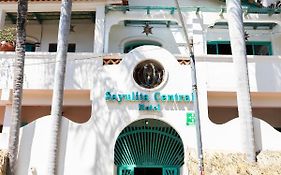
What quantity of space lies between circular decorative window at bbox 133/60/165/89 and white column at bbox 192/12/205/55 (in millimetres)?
2056

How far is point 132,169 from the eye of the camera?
13273mm

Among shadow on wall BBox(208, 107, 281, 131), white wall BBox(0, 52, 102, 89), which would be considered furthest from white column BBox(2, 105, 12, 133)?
shadow on wall BBox(208, 107, 281, 131)

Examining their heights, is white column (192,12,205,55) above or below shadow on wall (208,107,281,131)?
above

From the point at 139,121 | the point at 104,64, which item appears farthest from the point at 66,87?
the point at 139,121

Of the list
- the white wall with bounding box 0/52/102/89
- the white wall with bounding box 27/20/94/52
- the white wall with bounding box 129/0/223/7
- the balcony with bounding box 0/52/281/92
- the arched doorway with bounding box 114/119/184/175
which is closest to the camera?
the arched doorway with bounding box 114/119/184/175

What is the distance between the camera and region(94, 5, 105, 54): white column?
15.5 m

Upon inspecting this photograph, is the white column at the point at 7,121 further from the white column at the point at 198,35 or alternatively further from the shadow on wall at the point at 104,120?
the white column at the point at 198,35

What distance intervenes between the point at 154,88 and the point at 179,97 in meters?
1.01

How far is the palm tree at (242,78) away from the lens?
1232 centimetres

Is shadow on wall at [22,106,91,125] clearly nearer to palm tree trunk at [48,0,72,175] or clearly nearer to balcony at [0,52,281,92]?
balcony at [0,52,281,92]

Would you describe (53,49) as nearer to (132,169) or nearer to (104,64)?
(104,64)

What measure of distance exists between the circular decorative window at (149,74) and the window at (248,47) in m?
5.11

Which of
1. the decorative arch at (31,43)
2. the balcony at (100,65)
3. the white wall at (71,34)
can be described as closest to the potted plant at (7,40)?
the balcony at (100,65)

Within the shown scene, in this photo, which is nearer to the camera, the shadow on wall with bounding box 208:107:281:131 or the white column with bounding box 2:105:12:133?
the white column with bounding box 2:105:12:133
